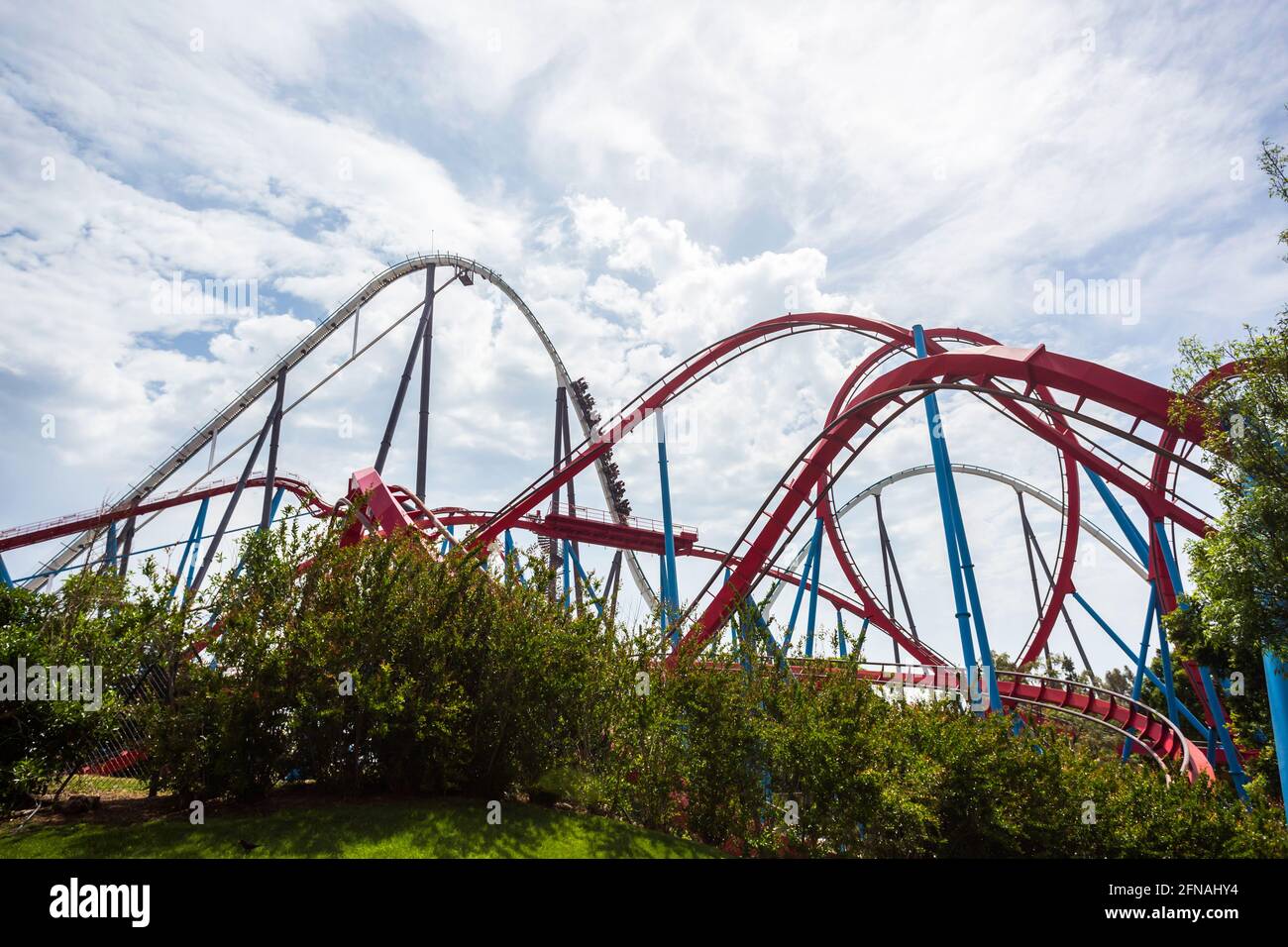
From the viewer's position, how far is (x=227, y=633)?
25.5 feet

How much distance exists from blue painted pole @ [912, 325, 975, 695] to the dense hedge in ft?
6.78

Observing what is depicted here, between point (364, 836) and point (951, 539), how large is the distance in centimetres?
951

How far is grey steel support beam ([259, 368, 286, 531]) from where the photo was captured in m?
19.5

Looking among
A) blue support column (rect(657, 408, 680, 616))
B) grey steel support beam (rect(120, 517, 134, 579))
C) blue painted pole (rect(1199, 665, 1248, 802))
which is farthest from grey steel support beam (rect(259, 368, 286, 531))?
blue painted pole (rect(1199, 665, 1248, 802))

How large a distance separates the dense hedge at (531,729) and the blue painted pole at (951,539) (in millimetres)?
2066

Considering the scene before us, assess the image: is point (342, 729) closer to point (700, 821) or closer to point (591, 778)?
point (591, 778)

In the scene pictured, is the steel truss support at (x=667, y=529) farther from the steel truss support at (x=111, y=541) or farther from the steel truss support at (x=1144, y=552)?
the steel truss support at (x=111, y=541)

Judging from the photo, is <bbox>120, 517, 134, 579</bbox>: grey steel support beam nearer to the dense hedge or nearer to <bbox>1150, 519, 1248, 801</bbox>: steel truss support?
the dense hedge

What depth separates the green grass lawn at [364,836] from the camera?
622cm

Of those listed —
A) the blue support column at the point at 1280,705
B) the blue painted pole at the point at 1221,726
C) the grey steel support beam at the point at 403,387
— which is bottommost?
the blue painted pole at the point at 1221,726

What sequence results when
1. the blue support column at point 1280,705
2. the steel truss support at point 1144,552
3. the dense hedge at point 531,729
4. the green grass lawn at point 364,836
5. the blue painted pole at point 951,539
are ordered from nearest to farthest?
the green grass lawn at point 364,836 < the blue support column at point 1280,705 < the dense hedge at point 531,729 < the blue painted pole at point 951,539 < the steel truss support at point 1144,552

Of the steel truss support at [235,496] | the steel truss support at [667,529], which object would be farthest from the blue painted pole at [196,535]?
the steel truss support at [667,529]
